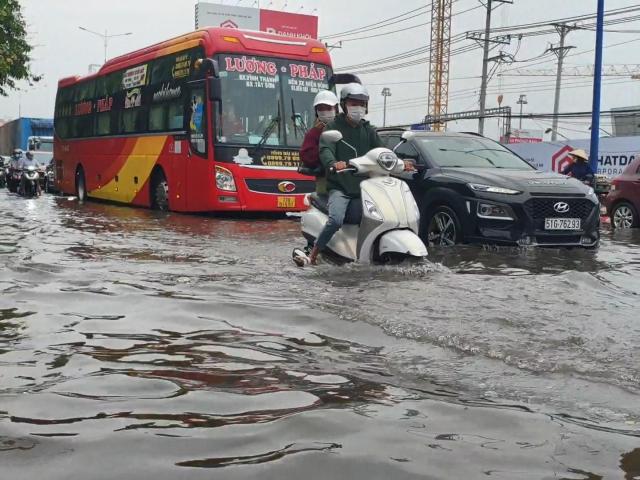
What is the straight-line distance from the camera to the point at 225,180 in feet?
41.4

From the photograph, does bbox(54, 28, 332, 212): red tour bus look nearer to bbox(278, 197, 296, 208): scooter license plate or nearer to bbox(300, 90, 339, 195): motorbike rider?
bbox(278, 197, 296, 208): scooter license plate

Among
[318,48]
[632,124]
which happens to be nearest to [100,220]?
[318,48]

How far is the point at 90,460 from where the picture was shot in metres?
2.35

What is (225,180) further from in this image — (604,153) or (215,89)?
(604,153)

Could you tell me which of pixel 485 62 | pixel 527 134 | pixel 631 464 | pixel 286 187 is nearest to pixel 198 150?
pixel 286 187

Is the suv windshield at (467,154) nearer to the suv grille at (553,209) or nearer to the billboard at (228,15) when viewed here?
the suv grille at (553,209)

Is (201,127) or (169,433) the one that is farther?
(201,127)

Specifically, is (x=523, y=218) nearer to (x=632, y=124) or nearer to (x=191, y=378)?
(x=191, y=378)

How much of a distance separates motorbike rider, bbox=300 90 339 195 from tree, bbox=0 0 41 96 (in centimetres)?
1966

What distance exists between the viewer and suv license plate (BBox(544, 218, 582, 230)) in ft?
26.2

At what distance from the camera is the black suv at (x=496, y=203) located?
7905 millimetres

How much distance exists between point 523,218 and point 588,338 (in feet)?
12.9

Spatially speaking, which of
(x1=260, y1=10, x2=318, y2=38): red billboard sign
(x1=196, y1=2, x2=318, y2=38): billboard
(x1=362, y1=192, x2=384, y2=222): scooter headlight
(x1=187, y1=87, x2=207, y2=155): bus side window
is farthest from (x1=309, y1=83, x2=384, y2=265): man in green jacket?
(x1=260, y1=10, x2=318, y2=38): red billboard sign

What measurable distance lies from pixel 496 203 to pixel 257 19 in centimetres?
5335
